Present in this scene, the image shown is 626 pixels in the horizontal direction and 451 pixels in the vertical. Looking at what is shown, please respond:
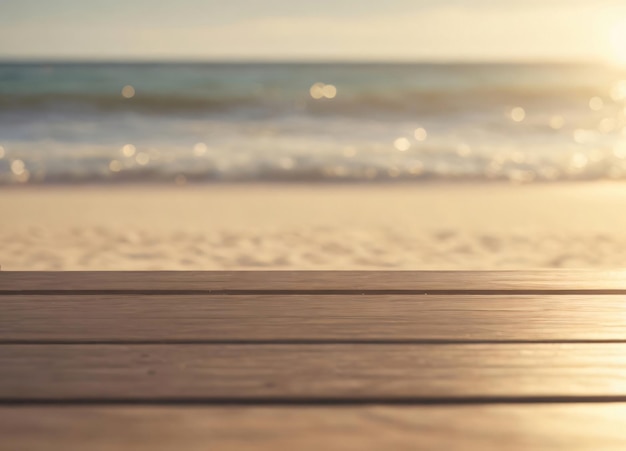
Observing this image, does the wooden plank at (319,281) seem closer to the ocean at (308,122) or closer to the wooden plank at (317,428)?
the wooden plank at (317,428)

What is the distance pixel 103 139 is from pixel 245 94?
7.00 m

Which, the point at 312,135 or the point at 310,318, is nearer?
the point at 310,318

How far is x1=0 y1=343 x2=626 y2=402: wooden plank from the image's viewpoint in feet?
3.05

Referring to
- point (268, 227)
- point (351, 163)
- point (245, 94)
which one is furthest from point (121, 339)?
point (245, 94)

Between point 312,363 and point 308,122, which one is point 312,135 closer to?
point 308,122

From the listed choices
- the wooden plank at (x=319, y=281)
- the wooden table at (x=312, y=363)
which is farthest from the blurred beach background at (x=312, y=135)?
the wooden table at (x=312, y=363)

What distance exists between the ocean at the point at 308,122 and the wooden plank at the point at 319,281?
5979 millimetres

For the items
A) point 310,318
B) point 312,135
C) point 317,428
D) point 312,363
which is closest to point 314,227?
point 310,318

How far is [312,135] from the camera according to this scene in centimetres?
1151

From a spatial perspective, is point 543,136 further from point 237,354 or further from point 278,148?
point 237,354

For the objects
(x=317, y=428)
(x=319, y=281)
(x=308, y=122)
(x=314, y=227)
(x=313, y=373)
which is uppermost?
(x=308, y=122)

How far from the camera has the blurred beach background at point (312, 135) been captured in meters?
4.83

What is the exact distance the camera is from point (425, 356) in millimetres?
1044

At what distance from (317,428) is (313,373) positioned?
0.45 ft
